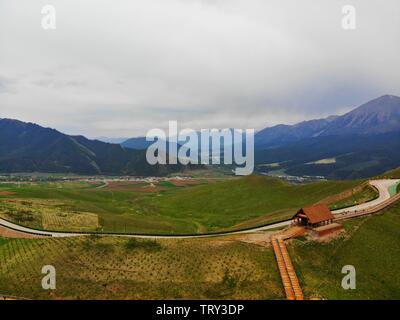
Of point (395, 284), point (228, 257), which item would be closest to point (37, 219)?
point (228, 257)

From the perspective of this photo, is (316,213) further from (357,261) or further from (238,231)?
(238,231)

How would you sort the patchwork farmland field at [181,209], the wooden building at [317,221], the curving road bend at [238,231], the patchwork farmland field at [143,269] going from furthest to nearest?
the patchwork farmland field at [181,209] < the curving road bend at [238,231] < the wooden building at [317,221] < the patchwork farmland field at [143,269]

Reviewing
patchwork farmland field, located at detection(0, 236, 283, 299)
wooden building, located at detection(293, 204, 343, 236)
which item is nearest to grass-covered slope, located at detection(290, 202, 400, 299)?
wooden building, located at detection(293, 204, 343, 236)

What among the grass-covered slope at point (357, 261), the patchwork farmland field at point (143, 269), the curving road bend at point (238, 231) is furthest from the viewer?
the curving road bend at point (238, 231)

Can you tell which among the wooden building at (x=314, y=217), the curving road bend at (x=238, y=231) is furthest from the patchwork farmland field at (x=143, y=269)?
the wooden building at (x=314, y=217)

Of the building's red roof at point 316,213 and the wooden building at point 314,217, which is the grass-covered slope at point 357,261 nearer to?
the wooden building at point 314,217

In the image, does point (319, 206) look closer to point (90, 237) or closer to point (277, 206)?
point (90, 237)
